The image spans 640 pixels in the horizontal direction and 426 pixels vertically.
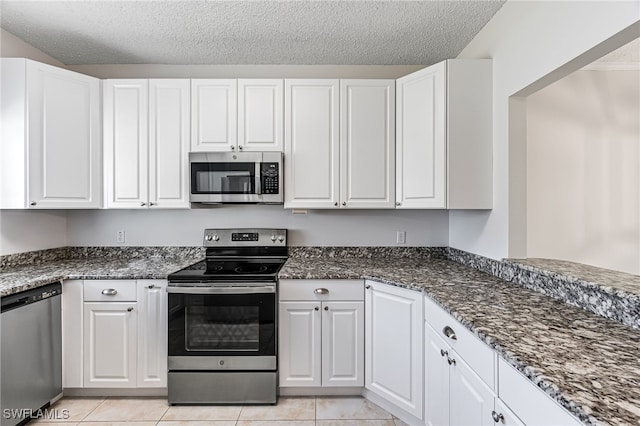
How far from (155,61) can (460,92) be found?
8.04 ft

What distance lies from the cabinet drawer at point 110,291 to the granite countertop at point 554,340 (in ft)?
5.55

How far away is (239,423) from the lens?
6.47 feet

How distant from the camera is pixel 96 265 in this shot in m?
2.45

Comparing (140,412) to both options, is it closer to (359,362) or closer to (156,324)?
(156,324)

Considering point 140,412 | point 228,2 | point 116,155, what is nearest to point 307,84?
point 228,2

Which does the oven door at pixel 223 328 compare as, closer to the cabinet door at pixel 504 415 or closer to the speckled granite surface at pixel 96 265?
the speckled granite surface at pixel 96 265

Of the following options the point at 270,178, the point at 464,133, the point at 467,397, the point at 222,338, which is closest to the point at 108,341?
the point at 222,338

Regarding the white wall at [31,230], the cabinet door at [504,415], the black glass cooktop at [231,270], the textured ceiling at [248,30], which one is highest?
the textured ceiling at [248,30]

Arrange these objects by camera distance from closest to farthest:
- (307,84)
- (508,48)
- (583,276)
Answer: (583,276), (508,48), (307,84)

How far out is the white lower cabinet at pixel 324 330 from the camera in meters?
2.16

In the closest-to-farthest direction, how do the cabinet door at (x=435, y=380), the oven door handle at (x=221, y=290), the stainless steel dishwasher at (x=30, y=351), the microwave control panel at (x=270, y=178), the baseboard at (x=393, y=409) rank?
the cabinet door at (x=435, y=380)
the stainless steel dishwasher at (x=30, y=351)
the baseboard at (x=393, y=409)
the oven door handle at (x=221, y=290)
the microwave control panel at (x=270, y=178)

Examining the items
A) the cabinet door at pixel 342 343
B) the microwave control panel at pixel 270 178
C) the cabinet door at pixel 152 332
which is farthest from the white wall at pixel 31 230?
the cabinet door at pixel 342 343

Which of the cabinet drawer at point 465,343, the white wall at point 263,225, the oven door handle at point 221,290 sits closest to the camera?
the cabinet drawer at point 465,343

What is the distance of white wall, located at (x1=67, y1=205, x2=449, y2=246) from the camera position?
2.80 m
